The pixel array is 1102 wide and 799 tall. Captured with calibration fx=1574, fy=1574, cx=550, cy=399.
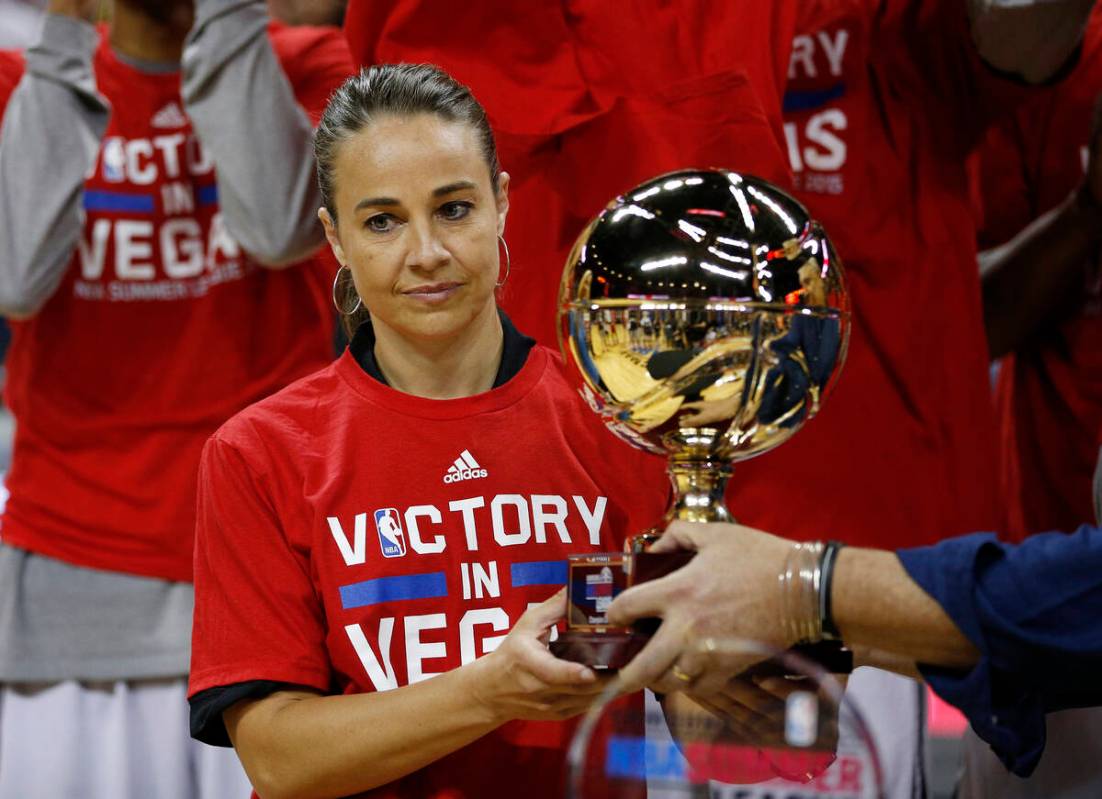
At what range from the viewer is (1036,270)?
2.29m

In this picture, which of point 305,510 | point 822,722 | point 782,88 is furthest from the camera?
point 782,88

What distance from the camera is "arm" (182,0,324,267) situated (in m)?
2.13

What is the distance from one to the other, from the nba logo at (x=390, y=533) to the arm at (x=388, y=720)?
0.12m

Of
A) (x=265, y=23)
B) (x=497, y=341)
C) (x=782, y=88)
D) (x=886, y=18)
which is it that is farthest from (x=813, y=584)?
(x=265, y=23)

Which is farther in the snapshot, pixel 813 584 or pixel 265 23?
pixel 265 23

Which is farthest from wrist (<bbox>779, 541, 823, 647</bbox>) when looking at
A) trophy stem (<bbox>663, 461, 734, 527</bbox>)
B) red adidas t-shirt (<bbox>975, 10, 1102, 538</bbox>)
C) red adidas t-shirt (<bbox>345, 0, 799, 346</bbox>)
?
red adidas t-shirt (<bbox>975, 10, 1102, 538</bbox>)

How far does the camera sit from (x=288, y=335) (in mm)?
2256

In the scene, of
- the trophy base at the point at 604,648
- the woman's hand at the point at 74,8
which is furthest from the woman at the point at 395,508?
the woman's hand at the point at 74,8

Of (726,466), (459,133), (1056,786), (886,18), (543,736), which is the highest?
(886,18)

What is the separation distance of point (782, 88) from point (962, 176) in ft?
1.56

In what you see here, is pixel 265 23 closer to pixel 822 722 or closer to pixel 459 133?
pixel 459 133

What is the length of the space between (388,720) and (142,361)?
3.85 feet

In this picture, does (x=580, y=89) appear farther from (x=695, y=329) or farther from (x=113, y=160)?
(x=113, y=160)

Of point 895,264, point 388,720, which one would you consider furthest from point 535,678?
point 895,264
